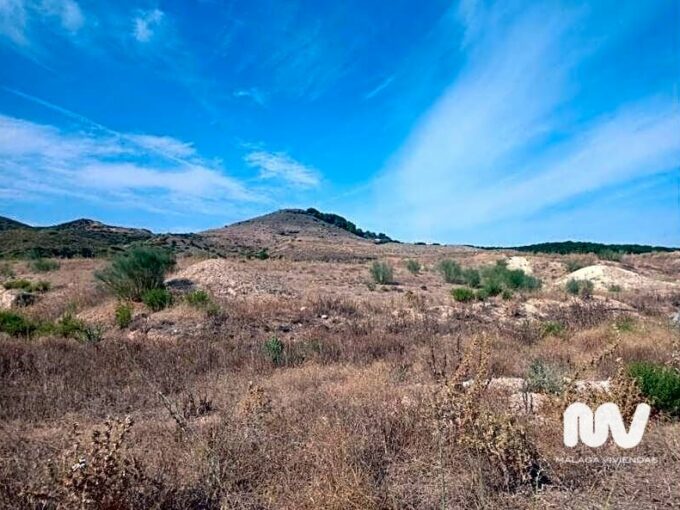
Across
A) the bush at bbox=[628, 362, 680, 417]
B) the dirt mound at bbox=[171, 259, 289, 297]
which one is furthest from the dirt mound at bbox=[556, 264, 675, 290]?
the bush at bbox=[628, 362, 680, 417]

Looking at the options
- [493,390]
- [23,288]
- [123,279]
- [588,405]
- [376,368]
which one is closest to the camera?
[588,405]

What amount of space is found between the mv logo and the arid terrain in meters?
0.08

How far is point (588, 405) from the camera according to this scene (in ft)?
13.3

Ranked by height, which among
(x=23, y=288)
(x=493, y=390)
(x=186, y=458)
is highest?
(x=23, y=288)

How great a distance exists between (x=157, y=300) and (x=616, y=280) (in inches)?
934

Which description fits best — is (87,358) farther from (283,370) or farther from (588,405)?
(588,405)

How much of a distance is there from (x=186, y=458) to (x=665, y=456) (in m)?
3.74

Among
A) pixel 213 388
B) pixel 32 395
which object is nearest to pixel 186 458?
pixel 213 388

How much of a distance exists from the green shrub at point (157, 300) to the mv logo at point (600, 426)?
11.3 m

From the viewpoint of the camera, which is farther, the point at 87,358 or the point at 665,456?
the point at 87,358

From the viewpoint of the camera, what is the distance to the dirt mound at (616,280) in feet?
76.4

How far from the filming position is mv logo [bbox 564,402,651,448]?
3801 mm

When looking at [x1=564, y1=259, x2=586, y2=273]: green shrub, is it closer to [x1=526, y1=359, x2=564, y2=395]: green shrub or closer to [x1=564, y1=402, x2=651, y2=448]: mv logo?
[x1=526, y1=359, x2=564, y2=395]: green shrub

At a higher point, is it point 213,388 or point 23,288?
point 23,288
